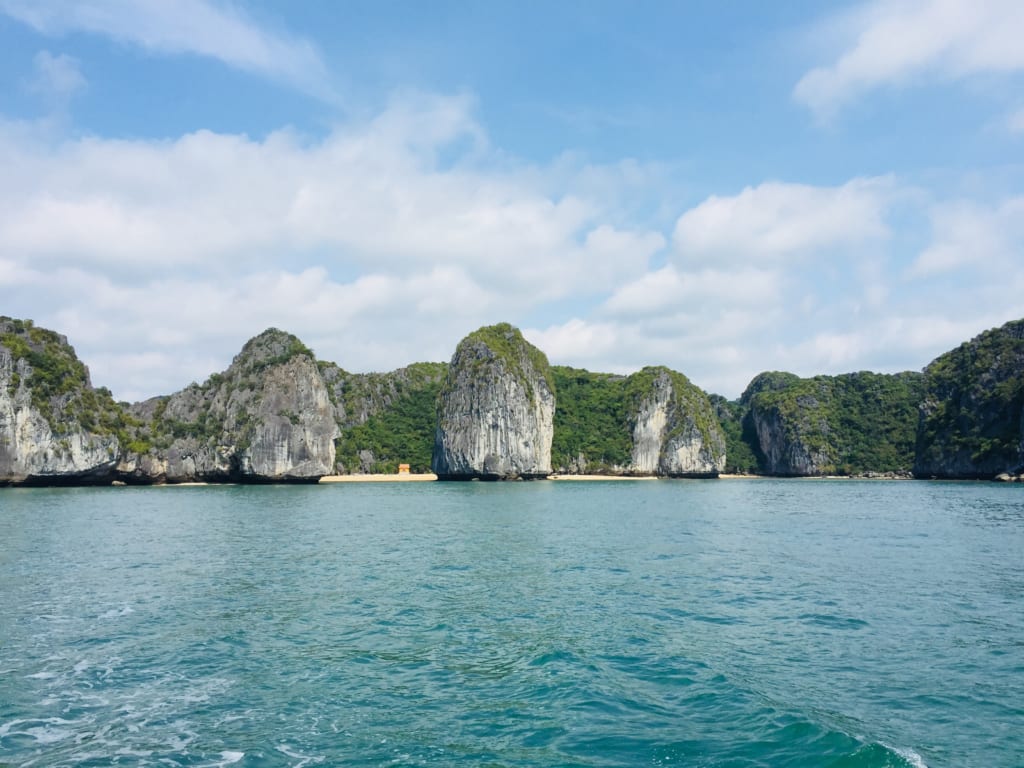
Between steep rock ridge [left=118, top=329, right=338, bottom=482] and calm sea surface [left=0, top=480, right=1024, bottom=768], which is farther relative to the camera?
steep rock ridge [left=118, top=329, right=338, bottom=482]

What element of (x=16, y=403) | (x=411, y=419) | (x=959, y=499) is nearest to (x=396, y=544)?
→ (x=959, y=499)

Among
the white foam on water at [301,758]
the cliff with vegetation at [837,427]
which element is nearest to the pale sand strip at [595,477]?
the cliff with vegetation at [837,427]

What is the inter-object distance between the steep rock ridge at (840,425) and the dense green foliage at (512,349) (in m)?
68.1

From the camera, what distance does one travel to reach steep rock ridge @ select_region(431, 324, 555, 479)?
4387 inches

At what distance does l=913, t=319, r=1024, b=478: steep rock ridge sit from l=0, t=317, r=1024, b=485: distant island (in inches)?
10.0

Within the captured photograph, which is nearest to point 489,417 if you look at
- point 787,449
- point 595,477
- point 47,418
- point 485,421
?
point 485,421

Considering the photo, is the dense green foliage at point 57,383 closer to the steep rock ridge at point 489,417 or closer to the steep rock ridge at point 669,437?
the steep rock ridge at point 489,417

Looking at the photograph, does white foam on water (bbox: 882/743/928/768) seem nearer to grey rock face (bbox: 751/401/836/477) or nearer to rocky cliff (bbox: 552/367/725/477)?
rocky cliff (bbox: 552/367/725/477)

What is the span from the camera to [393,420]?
14850 cm

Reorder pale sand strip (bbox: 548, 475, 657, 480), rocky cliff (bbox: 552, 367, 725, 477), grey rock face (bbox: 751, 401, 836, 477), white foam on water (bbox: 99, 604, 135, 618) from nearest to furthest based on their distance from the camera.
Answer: white foam on water (bbox: 99, 604, 135, 618) < pale sand strip (bbox: 548, 475, 657, 480) < rocky cliff (bbox: 552, 367, 725, 477) < grey rock face (bbox: 751, 401, 836, 477)

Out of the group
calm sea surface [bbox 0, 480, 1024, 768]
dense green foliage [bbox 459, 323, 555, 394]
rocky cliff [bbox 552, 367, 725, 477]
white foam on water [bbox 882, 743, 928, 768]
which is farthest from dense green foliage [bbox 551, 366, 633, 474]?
white foam on water [bbox 882, 743, 928, 768]

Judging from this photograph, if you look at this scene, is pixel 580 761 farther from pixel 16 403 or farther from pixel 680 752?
pixel 16 403

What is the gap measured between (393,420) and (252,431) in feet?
185

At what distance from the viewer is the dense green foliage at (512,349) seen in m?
117
